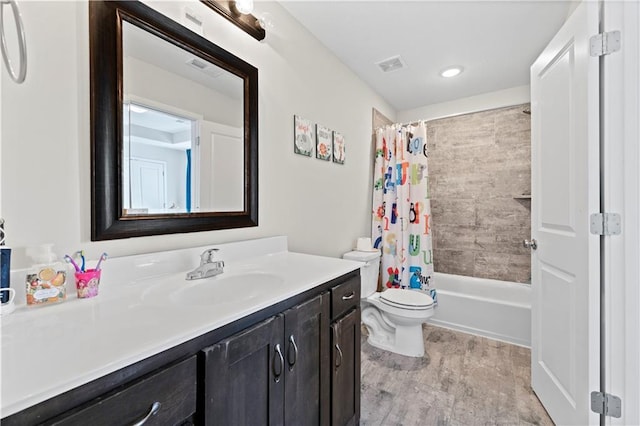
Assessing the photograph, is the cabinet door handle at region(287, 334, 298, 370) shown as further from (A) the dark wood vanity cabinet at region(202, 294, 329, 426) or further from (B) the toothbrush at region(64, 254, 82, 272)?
(B) the toothbrush at region(64, 254, 82, 272)

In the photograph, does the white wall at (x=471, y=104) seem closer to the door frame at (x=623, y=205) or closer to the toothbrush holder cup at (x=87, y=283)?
the door frame at (x=623, y=205)

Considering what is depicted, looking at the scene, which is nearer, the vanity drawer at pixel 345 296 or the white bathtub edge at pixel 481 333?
the vanity drawer at pixel 345 296

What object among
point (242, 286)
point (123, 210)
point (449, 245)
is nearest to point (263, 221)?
point (242, 286)

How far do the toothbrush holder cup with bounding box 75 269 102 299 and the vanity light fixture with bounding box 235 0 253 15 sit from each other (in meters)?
1.34

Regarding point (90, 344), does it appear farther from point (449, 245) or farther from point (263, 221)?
point (449, 245)

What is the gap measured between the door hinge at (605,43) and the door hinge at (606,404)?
1431mm

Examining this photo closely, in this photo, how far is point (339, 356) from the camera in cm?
120

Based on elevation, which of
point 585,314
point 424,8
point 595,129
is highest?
point 424,8

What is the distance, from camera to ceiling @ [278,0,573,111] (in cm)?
172

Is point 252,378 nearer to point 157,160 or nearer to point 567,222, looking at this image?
point 157,160

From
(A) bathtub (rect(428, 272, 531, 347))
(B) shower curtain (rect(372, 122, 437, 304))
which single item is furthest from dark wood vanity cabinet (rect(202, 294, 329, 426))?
(A) bathtub (rect(428, 272, 531, 347))

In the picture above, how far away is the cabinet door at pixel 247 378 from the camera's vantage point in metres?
0.70

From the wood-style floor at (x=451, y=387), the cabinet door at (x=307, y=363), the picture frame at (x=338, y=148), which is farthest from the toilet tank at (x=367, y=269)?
the cabinet door at (x=307, y=363)

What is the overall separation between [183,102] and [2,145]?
62cm
